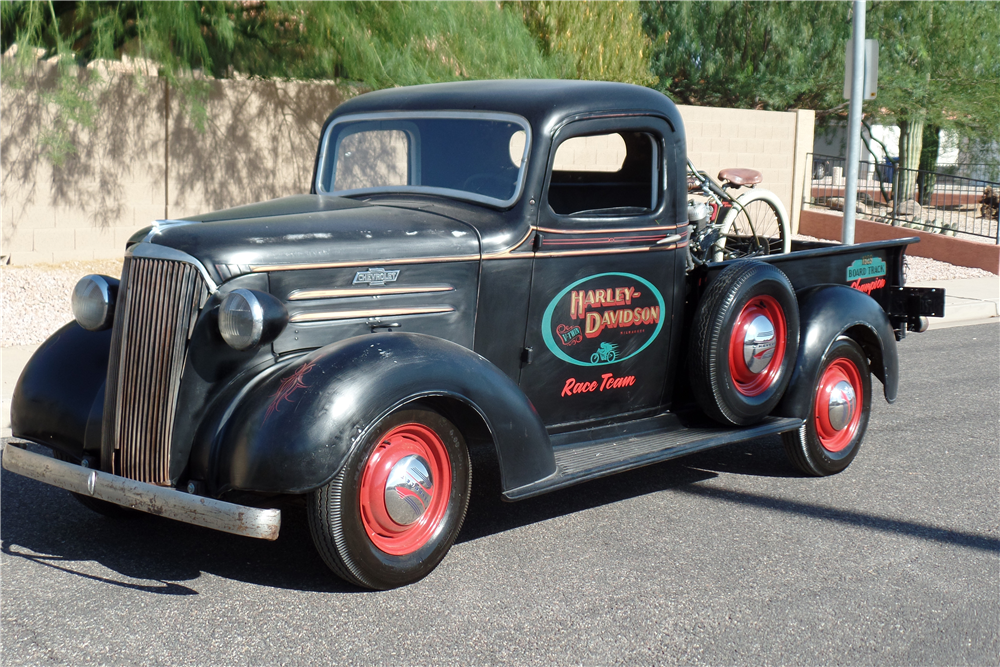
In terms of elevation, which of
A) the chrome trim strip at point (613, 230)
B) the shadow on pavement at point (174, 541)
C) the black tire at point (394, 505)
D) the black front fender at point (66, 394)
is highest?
the chrome trim strip at point (613, 230)

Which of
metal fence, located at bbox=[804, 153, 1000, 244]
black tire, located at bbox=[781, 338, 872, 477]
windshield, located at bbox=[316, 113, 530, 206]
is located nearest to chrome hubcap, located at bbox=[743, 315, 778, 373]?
black tire, located at bbox=[781, 338, 872, 477]

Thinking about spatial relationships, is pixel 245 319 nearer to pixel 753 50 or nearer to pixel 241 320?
pixel 241 320

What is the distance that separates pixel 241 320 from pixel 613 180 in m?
2.30

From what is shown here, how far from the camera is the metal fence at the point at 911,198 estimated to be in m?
15.3

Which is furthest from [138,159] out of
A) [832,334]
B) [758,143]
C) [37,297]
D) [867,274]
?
[758,143]

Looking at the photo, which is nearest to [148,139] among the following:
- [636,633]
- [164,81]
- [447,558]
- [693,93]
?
[164,81]

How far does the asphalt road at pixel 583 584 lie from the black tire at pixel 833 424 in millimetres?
116

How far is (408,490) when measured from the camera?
3629 millimetres

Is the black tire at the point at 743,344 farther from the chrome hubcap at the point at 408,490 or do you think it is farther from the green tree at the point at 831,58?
the green tree at the point at 831,58

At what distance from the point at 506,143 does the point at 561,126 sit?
244 millimetres

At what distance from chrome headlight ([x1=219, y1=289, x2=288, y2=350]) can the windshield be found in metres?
1.19

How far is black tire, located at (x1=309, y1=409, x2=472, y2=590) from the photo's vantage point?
11.3ft

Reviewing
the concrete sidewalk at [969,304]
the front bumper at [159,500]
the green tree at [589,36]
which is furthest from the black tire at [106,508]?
the green tree at [589,36]

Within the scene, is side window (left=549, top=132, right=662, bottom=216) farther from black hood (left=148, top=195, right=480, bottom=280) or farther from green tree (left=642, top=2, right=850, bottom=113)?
green tree (left=642, top=2, right=850, bottom=113)
